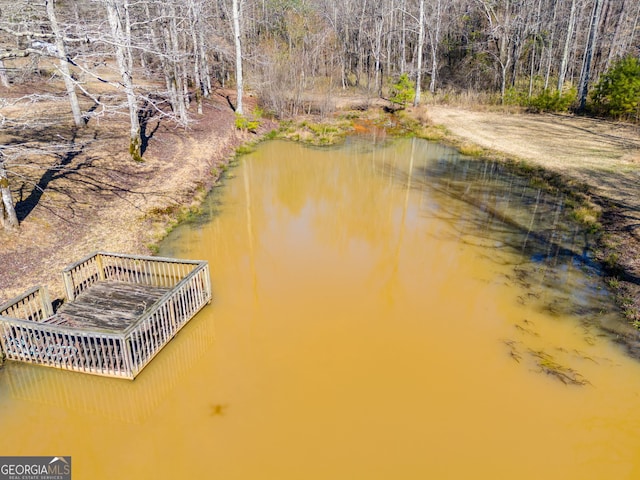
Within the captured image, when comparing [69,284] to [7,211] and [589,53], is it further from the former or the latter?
[589,53]

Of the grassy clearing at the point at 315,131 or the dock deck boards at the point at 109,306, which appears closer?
the dock deck boards at the point at 109,306

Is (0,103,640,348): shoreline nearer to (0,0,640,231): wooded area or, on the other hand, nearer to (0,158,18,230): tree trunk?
(0,158,18,230): tree trunk

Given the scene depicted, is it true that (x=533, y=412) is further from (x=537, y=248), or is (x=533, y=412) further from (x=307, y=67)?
(x=307, y=67)

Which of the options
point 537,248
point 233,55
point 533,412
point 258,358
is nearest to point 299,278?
point 258,358

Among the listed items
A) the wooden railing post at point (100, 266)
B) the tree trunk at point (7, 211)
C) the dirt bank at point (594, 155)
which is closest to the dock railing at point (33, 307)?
the wooden railing post at point (100, 266)

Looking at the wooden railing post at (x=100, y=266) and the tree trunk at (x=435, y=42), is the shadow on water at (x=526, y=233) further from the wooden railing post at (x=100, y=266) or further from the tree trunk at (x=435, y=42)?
the tree trunk at (x=435, y=42)

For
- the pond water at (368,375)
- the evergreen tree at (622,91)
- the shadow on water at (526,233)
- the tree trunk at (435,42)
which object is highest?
the tree trunk at (435,42)

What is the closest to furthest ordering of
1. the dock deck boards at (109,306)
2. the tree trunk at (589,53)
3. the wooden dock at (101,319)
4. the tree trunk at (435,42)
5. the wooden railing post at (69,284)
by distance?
the wooden dock at (101,319) < the dock deck boards at (109,306) < the wooden railing post at (69,284) < the tree trunk at (589,53) < the tree trunk at (435,42)

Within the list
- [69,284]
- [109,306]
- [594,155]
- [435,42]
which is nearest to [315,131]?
[594,155]
